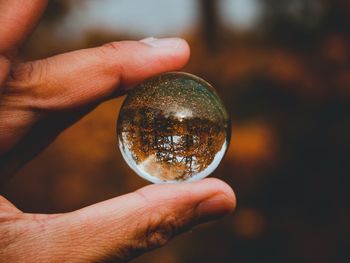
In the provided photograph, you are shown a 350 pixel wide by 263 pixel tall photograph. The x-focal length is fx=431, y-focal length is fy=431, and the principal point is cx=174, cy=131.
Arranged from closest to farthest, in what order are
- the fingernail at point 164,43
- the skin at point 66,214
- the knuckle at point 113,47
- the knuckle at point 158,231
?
1. the skin at point 66,214
2. the knuckle at point 158,231
3. the knuckle at point 113,47
4. the fingernail at point 164,43

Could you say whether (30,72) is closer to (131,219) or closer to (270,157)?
(131,219)

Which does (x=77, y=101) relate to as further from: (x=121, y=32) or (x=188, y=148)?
(x=121, y=32)

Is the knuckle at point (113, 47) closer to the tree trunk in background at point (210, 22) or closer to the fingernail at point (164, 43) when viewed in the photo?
the fingernail at point (164, 43)

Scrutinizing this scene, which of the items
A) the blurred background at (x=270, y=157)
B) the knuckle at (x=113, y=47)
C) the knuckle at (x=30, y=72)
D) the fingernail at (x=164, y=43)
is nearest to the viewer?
the knuckle at (x=30, y=72)

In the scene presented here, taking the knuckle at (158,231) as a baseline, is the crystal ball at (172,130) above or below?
above

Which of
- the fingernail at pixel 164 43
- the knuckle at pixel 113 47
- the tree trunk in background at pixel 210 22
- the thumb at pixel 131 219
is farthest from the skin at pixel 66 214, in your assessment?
the tree trunk in background at pixel 210 22

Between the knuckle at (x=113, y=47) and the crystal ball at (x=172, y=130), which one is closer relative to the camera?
the crystal ball at (x=172, y=130)

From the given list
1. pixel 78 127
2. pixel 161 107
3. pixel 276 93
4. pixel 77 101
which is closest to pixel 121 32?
pixel 78 127

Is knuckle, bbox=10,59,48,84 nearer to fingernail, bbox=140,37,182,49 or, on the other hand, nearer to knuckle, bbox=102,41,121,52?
knuckle, bbox=102,41,121,52

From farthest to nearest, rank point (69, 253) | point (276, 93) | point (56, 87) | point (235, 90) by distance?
point (235, 90) → point (276, 93) → point (56, 87) → point (69, 253)
